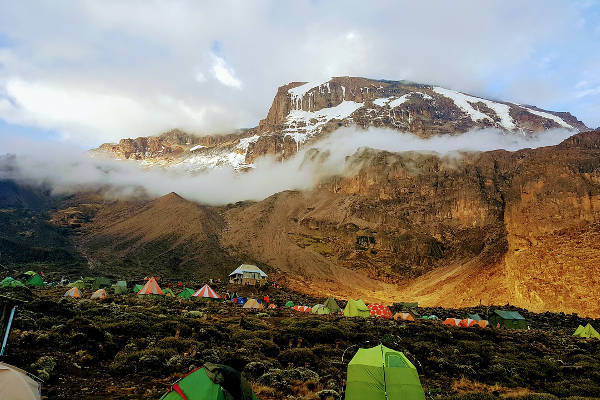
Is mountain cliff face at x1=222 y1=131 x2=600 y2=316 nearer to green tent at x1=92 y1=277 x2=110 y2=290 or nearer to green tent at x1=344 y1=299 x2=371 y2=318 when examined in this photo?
green tent at x1=344 y1=299 x2=371 y2=318

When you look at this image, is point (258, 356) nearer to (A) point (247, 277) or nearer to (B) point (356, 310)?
(B) point (356, 310)

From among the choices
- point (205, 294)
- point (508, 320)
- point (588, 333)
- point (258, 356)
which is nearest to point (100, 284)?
point (205, 294)

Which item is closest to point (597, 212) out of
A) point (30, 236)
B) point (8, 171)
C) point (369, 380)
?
point (369, 380)

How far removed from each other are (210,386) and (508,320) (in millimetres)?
38938

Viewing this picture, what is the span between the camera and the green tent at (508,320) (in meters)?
37.4

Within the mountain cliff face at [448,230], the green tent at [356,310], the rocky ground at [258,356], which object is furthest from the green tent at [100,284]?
the mountain cliff face at [448,230]

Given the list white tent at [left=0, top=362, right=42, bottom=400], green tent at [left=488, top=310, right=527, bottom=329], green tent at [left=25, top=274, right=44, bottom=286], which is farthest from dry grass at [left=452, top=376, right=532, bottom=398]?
green tent at [left=25, top=274, right=44, bottom=286]

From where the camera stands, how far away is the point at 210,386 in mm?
8180

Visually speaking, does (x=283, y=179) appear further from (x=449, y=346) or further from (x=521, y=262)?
(x=449, y=346)

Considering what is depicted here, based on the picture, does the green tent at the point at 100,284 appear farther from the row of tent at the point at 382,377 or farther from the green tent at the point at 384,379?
the green tent at the point at 384,379

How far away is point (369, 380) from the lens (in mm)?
10758

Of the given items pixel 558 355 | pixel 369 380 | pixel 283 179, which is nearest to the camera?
pixel 369 380

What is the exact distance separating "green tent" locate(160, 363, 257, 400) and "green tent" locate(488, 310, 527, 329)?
124 feet

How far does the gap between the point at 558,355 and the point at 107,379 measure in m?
22.5
